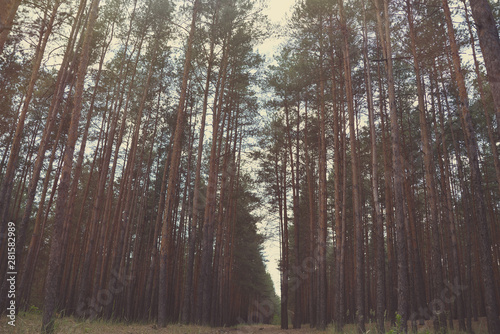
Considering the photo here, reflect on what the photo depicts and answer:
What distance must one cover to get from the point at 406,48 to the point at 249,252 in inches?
838

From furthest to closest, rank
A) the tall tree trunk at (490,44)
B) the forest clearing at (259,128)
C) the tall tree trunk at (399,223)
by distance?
the forest clearing at (259,128) < the tall tree trunk at (399,223) < the tall tree trunk at (490,44)

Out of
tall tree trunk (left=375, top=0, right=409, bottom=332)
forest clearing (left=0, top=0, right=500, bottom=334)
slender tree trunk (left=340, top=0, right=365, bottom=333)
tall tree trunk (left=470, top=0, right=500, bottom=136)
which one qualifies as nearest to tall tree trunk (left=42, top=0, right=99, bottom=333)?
forest clearing (left=0, top=0, right=500, bottom=334)

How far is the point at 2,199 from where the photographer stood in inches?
331

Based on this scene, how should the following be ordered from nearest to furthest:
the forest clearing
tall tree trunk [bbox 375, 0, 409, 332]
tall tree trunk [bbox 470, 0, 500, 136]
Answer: tall tree trunk [bbox 470, 0, 500, 136], tall tree trunk [bbox 375, 0, 409, 332], the forest clearing

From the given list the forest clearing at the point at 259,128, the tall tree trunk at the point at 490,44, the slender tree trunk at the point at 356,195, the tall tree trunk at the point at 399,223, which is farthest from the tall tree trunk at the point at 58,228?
the tall tree trunk at the point at 490,44

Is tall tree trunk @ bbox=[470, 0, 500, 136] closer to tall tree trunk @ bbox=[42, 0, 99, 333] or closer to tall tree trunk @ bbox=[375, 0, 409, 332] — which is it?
tall tree trunk @ bbox=[375, 0, 409, 332]

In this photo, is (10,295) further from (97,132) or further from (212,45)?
(212,45)

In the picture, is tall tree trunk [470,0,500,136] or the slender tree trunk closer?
tall tree trunk [470,0,500,136]

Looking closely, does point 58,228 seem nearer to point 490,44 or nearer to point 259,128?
point 490,44

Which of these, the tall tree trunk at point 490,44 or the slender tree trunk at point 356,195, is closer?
the tall tree trunk at point 490,44

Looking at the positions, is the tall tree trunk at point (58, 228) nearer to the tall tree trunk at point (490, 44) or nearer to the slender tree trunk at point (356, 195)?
the slender tree trunk at point (356, 195)

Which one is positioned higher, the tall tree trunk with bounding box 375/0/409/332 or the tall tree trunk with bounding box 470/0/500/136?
the tall tree trunk with bounding box 470/0/500/136

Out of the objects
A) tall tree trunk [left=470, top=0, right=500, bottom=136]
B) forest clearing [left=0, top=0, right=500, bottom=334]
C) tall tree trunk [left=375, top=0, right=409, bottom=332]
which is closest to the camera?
tall tree trunk [left=470, top=0, right=500, bottom=136]

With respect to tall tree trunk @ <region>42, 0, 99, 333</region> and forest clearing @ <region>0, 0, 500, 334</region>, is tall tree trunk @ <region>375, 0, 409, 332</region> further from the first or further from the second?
tall tree trunk @ <region>42, 0, 99, 333</region>
